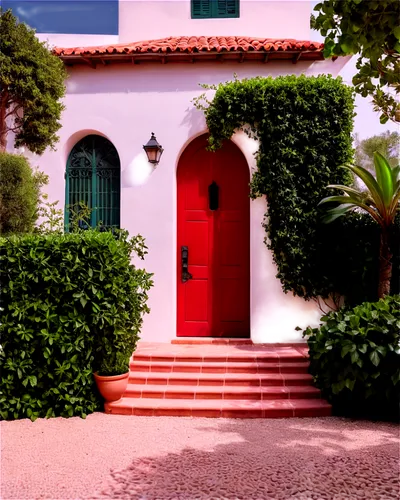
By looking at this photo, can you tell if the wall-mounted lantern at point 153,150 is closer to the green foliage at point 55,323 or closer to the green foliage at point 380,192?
the green foliage at point 55,323

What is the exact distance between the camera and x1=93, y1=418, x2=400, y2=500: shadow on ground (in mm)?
3027

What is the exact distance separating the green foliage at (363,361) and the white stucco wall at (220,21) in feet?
20.9

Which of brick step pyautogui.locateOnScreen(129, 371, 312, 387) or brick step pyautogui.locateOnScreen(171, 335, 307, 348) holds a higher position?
brick step pyautogui.locateOnScreen(171, 335, 307, 348)

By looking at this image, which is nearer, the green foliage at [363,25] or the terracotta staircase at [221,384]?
the green foliage at [363,25]

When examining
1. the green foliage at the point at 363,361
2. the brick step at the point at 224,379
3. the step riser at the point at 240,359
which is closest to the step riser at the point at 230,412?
the green foliage at the point at 363,361

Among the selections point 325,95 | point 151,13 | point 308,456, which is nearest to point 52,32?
point 151,13

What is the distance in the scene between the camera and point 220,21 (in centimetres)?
819

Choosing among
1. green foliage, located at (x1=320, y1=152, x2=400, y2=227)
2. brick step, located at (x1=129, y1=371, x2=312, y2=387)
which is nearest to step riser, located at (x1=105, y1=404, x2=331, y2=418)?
brick step, located at (x1=129, y1=371, x2=312, y2=387)

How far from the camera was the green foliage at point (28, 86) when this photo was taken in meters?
5.86

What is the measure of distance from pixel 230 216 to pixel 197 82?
7.75 ft

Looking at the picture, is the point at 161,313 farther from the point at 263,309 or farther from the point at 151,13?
the point at 151,13

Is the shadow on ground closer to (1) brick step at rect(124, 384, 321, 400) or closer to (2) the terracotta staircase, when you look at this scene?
(2) the terracotta staircase

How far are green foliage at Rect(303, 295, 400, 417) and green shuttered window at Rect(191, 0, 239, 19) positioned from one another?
676cm

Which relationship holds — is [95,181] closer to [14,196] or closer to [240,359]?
[14,196]
